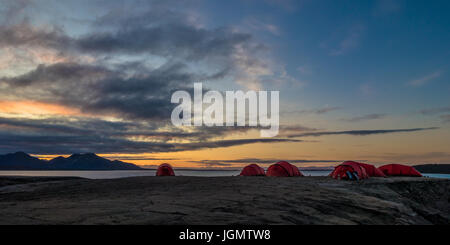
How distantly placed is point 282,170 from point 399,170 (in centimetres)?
795

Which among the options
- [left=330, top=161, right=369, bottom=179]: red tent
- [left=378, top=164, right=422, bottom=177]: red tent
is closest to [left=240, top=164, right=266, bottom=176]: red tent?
[left=330, top=161, right=369, bottom=179]: red tent

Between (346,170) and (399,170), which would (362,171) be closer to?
(346,170)

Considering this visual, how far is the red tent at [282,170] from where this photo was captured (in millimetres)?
20078

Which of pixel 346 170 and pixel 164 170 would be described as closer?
pixel 346 170

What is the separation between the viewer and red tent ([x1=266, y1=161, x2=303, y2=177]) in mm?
20078

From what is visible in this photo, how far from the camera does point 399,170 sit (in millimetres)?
19469

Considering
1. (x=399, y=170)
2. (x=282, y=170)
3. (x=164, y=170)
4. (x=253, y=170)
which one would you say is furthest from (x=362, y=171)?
(x=164, y=170)

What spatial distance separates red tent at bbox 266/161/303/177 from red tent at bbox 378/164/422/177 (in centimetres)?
606

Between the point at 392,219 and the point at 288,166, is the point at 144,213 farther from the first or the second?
the point at 288,166
